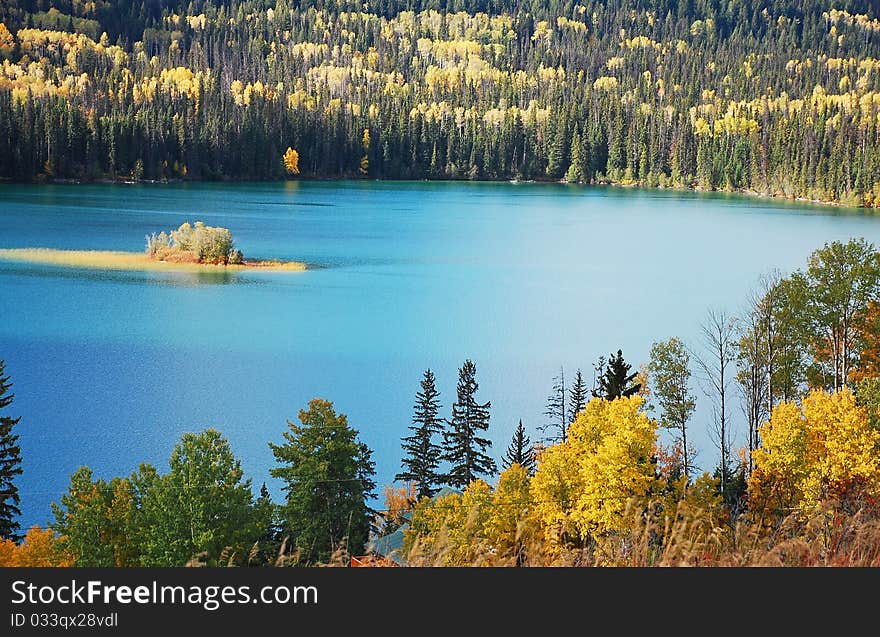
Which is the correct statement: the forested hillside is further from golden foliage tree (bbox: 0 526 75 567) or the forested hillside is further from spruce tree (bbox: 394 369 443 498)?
golden foliage tree (bbox: 0 526 75 567)

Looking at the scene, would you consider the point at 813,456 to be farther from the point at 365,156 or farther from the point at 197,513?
the point at 365,156

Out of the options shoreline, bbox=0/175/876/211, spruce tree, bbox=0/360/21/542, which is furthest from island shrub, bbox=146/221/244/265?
shoreline, bbox=0/175/876/211

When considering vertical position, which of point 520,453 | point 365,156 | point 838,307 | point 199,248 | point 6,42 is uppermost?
point 6,42

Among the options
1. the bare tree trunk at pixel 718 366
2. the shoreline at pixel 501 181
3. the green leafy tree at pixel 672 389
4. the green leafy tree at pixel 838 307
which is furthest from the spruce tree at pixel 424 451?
the shoreline at pixel 501 181

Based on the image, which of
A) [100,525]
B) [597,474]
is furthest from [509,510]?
[100,525]

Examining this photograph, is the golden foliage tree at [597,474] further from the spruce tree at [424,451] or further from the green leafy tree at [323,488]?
the spruce tree at [424,451]

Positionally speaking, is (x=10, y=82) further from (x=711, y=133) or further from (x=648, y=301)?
(x=648, y=301)
